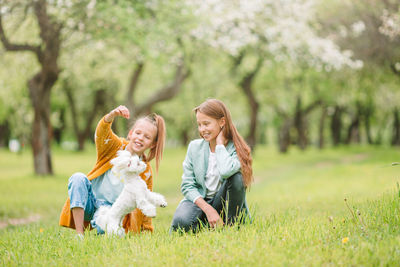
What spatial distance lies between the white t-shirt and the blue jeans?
126cm

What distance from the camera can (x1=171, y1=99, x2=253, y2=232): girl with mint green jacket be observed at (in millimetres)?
4168

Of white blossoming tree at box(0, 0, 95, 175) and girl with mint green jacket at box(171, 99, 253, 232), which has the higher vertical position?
white blossoming tree at box(0, 0, 95, 175)

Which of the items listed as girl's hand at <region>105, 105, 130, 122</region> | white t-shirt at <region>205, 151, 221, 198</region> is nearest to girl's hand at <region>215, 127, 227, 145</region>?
white t-shirt at <region>205, 151, 221, 198</region>

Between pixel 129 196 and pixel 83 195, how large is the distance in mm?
597

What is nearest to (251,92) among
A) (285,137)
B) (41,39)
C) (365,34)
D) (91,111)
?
(365,34)

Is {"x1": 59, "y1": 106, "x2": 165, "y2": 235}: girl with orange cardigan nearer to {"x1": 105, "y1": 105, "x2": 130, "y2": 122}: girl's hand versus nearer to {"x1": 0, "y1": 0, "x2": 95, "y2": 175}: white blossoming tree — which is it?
{"x1": 105, "y1": 105, "x2": 130, "y2": 122}: girl's hand

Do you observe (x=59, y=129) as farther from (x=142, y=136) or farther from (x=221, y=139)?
(x=221, y=139)

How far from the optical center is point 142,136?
444cm

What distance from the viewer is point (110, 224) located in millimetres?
4098

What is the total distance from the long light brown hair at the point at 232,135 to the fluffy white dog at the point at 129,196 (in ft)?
3.01

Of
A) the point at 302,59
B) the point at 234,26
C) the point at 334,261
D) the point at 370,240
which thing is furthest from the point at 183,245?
the point at 302,59

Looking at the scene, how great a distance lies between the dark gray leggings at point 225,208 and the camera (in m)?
4.16

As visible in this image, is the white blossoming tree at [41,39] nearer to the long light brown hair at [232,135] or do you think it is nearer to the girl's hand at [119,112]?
the girl's hand at [119,112]

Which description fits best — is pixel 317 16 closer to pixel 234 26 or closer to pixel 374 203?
pixel 234 26
